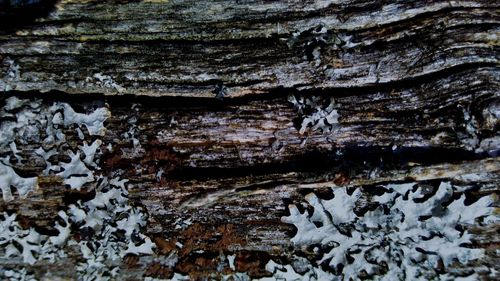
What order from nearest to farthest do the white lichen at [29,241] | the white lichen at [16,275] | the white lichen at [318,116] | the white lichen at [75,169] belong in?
the white lichen at [318,116] → the white lichen at [75,169] → the white lichen at [29,241] → the white lichen at [16,275]

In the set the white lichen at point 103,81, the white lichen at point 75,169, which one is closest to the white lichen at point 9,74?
the white lichen at point 75,169

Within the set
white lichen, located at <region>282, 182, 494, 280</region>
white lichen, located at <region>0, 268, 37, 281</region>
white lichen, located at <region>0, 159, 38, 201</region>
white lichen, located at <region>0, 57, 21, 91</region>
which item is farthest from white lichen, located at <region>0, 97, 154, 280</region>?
white lichen, located at <region>282, 182, 494, 280</region>

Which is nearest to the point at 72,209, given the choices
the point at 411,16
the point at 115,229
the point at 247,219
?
the point at 115,229

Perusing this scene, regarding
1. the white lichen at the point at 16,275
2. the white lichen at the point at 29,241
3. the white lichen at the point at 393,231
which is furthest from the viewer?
the white lichen at the point at 16,275

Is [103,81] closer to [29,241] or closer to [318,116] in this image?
[29,241]

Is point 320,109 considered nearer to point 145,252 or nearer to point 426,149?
point 426,149

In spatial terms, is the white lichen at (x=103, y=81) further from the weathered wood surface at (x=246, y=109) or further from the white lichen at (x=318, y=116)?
the white lichen at (x=318, y=116)

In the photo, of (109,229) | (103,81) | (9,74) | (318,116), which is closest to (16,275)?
(109,229)
